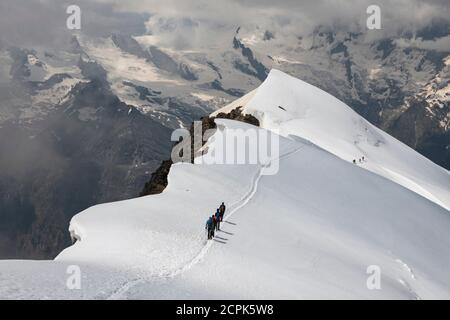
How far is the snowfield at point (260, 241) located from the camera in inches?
926

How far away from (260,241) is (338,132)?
92299 millimetres

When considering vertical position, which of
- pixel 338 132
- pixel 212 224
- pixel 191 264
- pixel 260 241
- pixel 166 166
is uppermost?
pixel 338 132

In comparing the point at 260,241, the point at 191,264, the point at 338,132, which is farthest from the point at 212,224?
the point at 338,132

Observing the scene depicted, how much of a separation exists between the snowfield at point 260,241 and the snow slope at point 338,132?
30209mm

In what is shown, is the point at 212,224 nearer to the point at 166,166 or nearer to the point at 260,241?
the point at 260,241

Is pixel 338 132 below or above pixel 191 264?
above

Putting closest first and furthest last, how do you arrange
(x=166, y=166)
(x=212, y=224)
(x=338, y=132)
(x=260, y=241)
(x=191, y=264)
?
(x=191, y=264) < (x=212, y=224) < (x=260, y=241) < (x=166, y=166) < (x=338, y=132)

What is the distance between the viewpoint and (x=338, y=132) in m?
123

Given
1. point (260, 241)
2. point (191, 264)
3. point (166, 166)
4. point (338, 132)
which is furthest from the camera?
point (338, 132)

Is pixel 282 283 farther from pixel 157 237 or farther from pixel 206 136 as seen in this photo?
pixel 206 136

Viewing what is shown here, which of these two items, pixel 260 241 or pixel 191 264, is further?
pixel 260 241

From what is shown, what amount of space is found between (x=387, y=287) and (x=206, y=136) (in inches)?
2037

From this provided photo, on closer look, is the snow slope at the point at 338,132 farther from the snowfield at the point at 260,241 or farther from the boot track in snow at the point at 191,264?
the boot track in snow at the point at 191,264
